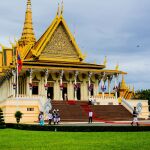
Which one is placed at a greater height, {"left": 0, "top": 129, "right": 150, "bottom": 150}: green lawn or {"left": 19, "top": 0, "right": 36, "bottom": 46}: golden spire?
{"left": 19, "top": 0, "right": 36, "bottom": 46}: golden spire

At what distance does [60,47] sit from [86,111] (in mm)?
12853

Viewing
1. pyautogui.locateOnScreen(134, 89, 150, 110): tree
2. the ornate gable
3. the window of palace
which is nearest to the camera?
the window of palace

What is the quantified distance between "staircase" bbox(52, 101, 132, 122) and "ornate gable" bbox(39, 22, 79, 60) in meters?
8.51

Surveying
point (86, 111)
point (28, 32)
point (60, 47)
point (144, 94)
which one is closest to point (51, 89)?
point (60, 47)

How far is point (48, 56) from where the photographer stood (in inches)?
1944

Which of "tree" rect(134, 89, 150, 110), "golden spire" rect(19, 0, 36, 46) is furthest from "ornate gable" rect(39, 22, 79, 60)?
"tree" rect(134, 89, 150, 110)

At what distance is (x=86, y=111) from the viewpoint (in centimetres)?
4056

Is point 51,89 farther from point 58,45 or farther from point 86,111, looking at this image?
point 86,111

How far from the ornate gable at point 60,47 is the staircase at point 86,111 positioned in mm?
8510

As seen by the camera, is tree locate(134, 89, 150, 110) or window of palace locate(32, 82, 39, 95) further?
tree locate(134, 89, 150, 110)

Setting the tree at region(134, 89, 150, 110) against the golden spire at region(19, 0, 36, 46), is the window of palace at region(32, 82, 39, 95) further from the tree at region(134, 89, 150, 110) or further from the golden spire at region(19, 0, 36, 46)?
the tree at region(134, 89, 150, 110)

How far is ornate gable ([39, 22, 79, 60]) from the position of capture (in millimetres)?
49656

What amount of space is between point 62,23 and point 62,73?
8.73m

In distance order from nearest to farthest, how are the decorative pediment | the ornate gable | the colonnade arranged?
1. the colonnade
2. the decorative pediment
3. the ornate gable
